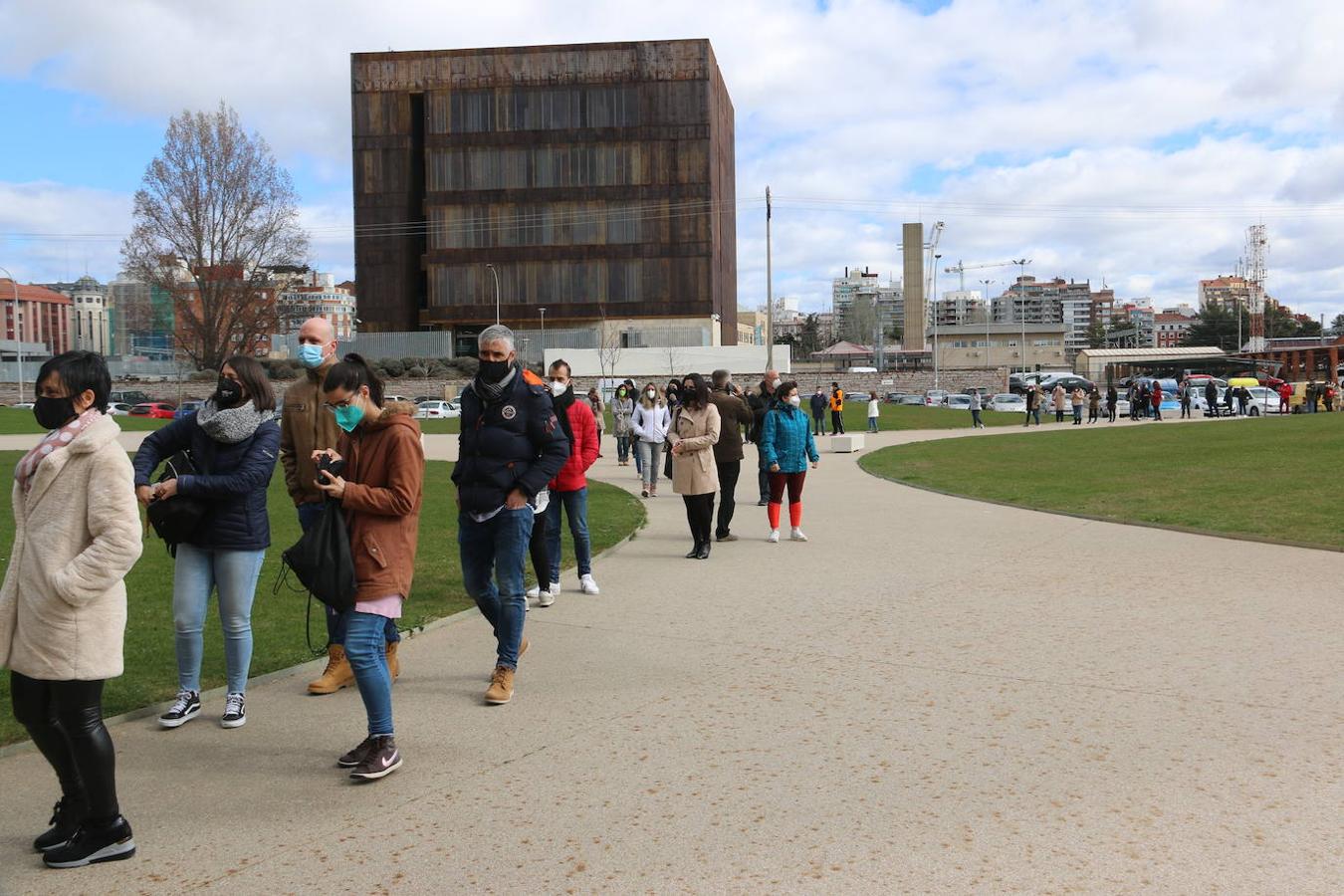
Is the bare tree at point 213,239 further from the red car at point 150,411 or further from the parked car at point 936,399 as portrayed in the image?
the parked car at point 936,399

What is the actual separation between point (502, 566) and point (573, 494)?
363 centimetres

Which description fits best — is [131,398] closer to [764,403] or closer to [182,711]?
[764,403]

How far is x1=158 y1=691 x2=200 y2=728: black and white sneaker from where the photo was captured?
18.5ft

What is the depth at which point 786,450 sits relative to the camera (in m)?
12.2

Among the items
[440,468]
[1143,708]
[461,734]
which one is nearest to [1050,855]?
[1143,708]

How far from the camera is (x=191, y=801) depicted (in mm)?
4625

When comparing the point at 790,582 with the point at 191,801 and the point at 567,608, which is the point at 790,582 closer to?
the point at 567,608

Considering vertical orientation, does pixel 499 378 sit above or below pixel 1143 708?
above

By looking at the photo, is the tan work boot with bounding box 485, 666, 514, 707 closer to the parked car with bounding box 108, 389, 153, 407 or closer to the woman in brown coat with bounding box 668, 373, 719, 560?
the woman in brown coat with bounding box 668, 373, 719, 560

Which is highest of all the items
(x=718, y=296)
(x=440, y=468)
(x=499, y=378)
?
(x=718, y=296)

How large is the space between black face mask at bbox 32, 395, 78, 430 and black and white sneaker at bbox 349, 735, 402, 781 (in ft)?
5.86

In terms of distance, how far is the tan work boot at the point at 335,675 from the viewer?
20.5 ft

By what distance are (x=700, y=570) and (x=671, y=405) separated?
11.7m

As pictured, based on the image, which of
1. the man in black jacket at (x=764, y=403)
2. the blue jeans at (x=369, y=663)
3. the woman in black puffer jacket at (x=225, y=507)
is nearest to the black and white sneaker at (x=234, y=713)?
the woman in black puffer jacket at (x=225, y=507)
